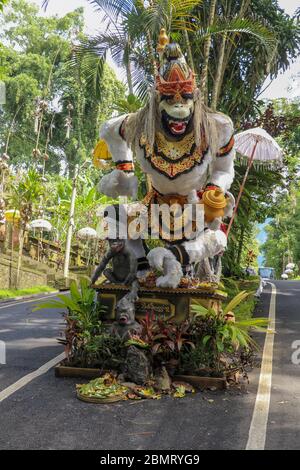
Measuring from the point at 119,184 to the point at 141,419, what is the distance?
309 centimetres

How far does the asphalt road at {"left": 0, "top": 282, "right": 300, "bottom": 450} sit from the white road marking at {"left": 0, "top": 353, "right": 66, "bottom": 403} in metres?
0.07

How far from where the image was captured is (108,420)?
3.83 meters

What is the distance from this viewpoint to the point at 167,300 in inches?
206

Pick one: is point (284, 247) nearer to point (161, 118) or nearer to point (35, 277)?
point (35, 277)

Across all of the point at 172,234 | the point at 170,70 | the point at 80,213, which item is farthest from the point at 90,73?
the point at 80,213

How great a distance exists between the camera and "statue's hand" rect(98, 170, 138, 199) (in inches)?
239

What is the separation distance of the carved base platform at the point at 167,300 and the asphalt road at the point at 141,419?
923mm

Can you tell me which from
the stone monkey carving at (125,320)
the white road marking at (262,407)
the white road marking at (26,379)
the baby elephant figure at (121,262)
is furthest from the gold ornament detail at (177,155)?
the white road marking at (26,379)

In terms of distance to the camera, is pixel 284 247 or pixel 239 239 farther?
pixel 284 247

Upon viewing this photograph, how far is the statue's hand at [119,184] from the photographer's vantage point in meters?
6.06

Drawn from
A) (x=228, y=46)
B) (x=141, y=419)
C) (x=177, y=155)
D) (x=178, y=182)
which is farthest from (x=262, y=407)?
(x=228, y=46)

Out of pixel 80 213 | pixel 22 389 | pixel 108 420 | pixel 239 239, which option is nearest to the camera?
pixel 108 420

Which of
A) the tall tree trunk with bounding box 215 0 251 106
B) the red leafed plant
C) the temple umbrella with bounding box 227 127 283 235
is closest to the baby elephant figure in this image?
the red leafed plant

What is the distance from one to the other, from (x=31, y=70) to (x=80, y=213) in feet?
34.0
